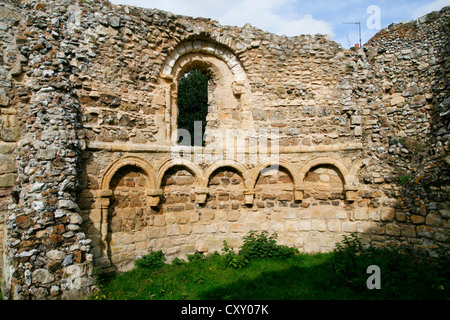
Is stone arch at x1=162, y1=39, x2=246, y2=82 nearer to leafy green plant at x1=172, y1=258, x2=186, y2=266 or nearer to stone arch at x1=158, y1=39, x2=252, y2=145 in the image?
stone arch at x1=158, y1=39, x2=252, y2=145

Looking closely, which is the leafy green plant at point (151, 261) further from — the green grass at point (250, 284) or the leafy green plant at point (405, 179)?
the leafy green plant at point (405, 179)

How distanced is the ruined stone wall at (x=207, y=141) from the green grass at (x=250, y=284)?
26.3 inches

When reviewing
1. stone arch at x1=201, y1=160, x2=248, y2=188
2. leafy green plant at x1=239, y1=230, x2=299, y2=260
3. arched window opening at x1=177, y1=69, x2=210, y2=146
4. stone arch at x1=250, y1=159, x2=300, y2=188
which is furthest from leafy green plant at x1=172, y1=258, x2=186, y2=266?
arched window opening at x1=177, y1=69, x2=210, y2=146

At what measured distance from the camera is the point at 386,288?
5.29 metres

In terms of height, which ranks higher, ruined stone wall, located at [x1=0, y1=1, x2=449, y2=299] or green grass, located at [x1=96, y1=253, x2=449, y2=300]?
ruined stone wall, located at [x1=0, y1=1, x2=449, y2=299]

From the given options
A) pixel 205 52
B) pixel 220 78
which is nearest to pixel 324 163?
pixel 220 78

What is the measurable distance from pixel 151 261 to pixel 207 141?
10.3 ft

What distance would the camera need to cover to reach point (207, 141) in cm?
806

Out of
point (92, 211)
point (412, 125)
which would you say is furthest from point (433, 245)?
point (92, 211)

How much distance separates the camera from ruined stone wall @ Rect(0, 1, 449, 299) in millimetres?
5602

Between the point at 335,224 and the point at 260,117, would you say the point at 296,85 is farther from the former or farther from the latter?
the point at 335,224

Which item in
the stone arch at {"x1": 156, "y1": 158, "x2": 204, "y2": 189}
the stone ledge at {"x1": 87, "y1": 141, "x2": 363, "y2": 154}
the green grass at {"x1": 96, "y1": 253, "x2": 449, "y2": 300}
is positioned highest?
the stone ledge at {"x1": 87, "y1": 141, "x2": 363, "y2": 154}

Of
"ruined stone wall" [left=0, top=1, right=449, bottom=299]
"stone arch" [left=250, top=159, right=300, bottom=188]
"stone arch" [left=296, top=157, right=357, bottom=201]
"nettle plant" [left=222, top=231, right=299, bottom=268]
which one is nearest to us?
"ruined stone wall" [left=0, top=1, right=449, bottom=299]

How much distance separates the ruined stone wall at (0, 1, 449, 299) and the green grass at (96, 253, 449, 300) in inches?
26.3
